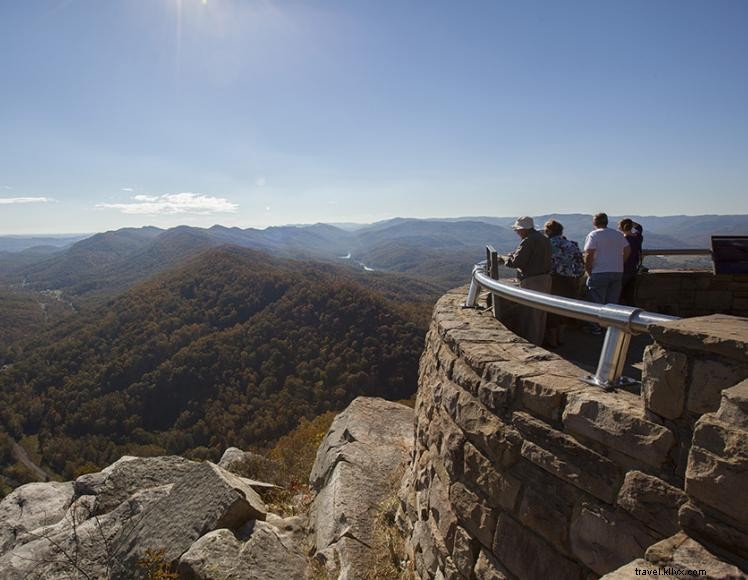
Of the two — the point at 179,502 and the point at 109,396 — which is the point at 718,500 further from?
the point at 109,396

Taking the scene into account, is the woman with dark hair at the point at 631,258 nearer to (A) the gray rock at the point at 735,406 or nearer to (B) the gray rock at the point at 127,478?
(A) the gray rock at the point at 735,406

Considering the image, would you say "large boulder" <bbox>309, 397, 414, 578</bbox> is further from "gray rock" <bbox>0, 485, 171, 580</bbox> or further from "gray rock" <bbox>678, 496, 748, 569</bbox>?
"gray rock" <bbox>678, 496, 748, 569</bbox>

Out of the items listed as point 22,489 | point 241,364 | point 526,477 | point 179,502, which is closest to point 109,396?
point 241,364

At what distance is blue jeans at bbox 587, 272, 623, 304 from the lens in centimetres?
503

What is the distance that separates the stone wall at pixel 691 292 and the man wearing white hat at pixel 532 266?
9.17 ft

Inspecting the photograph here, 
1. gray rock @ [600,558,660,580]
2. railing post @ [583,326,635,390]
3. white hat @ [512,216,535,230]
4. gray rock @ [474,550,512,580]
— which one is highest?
white hat @ [512,216,535,230]

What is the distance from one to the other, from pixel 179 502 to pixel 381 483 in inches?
98.8

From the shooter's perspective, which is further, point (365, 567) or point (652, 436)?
point (365, 567)

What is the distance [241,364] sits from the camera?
6606cm

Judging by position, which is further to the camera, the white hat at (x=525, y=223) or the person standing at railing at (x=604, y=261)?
the person standing at railing at (x=604, y=261)

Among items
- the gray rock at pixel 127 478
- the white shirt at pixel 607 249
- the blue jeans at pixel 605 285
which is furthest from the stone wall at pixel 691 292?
the gray rock at pixel 127 478

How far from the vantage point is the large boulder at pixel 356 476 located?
4434 millimetres

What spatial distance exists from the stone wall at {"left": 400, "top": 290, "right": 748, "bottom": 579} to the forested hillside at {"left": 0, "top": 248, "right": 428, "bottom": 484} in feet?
156

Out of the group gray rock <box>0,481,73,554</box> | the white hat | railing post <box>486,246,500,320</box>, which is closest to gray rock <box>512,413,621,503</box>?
railing post <box>486,246,500,320</box>
